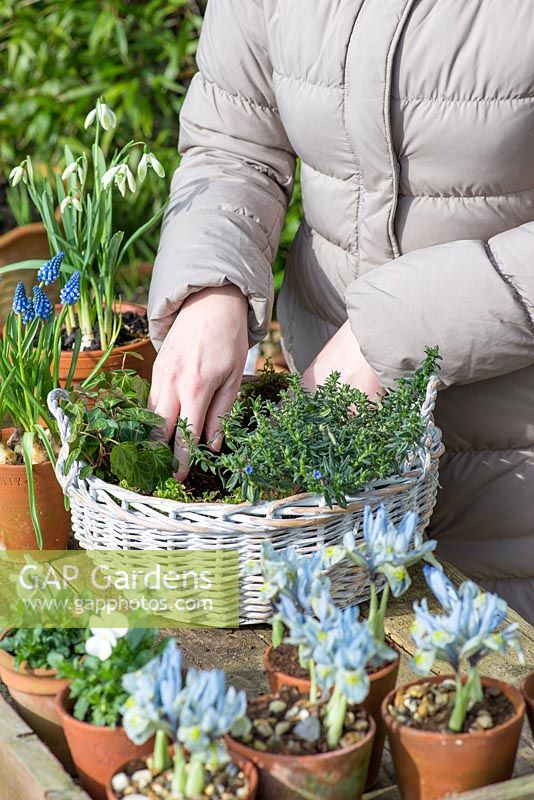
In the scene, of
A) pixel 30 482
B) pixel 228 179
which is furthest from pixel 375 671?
pixel 228 179

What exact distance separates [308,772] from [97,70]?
3.32 meters

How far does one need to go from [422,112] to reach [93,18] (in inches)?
108

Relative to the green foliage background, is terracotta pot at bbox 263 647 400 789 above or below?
above

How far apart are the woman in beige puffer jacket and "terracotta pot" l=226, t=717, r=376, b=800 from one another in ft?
1.82

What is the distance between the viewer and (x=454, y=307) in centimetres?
119

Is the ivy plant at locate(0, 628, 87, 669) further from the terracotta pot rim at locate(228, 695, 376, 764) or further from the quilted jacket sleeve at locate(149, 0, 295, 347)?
the quilted jacket sleeve at locate(149, 0, 295, 347)

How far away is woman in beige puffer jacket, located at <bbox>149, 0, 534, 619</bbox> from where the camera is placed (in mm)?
1186

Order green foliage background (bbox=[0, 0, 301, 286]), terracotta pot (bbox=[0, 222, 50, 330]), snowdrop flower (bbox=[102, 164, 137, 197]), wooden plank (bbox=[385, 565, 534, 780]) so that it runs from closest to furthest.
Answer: wooden plank (bbox=[385, 565, 534, 780]), snowdrop flower (bbox=[102, 164, 137, 197]), terracotta pot (bbox=[0, 222, 50, 330]), green foliage background (bbox=[0, 0, 301, 286])

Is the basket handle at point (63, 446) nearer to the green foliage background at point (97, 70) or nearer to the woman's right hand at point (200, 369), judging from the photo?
the woman's right hand at point (200, 369)

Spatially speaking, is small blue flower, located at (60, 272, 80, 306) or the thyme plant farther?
small blue flower, located at (60, 272, 80, 306)

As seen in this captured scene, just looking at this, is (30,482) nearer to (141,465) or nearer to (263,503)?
(141,465)

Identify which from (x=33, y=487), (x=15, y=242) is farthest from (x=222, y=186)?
(x=15, y=242)

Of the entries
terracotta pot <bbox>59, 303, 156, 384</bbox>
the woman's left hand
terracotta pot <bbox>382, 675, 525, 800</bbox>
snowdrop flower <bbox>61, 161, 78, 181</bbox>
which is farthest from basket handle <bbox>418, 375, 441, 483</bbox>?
snowdrop flower <bbox>61, 161, 78, 181</bbox>

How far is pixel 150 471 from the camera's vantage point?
43.8 inches
